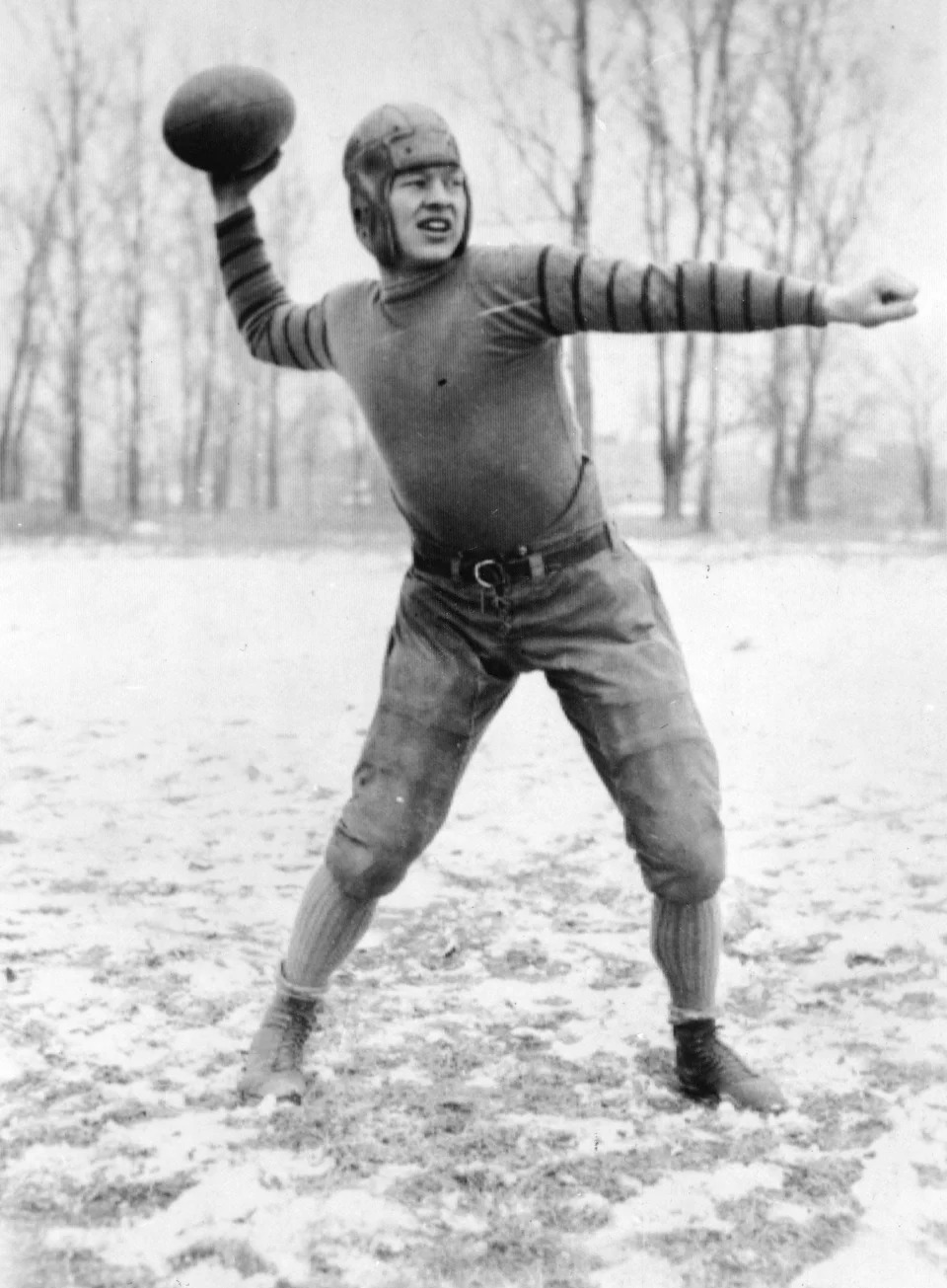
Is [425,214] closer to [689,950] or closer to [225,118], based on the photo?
[225,118]

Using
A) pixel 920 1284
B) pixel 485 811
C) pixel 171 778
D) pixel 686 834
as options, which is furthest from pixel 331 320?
pixel 171 778

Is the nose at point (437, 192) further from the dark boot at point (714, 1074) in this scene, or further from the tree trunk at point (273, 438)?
the tree trunk at point (273, 438)

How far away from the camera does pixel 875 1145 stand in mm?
2754

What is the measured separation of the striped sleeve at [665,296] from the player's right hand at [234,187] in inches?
33.8

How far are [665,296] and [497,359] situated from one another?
340mm

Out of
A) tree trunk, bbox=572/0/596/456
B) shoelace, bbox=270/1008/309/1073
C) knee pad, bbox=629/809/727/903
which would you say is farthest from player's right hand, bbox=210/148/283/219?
tree trunk, bbox=572/0/596/456

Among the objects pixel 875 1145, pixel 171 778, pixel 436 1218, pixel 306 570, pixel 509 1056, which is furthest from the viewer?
pixel 306 570

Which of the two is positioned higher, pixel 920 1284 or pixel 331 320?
pixel 331 320

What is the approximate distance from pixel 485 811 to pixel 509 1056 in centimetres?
259

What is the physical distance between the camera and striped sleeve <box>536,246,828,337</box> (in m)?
2.49

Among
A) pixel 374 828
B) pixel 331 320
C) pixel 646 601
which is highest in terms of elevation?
pixel 331 320

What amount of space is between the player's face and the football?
0.55m

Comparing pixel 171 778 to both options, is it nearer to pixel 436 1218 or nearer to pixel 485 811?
pixel 485 811

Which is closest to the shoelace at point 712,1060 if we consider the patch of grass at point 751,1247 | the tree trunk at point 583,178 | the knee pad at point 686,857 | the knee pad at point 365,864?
the knee pad at point 686,857
